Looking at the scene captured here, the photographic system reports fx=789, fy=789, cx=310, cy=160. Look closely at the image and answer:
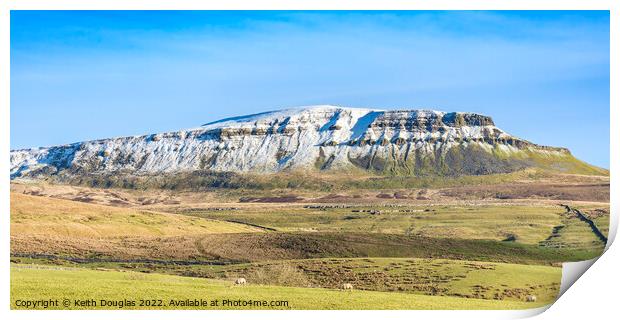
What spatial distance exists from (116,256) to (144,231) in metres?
26.3

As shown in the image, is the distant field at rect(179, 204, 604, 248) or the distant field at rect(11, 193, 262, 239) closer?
the distant field at rect(11, 193, 262, 239)

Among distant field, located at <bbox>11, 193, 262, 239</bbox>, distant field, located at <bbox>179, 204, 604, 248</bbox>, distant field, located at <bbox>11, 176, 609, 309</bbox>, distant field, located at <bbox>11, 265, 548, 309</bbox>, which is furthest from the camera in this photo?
distant field, located at <bbox>179, 204, 604, 248</bbox>

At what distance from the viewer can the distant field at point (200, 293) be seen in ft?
171

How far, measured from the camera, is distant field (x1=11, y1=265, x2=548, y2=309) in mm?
52219

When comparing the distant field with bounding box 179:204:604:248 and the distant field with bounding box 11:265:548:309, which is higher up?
the distant field with bounding box 11:265:548:309

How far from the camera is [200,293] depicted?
55250mm

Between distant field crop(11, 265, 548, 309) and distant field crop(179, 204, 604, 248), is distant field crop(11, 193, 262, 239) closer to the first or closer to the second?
distant field crop(179, 204, 604, 248)

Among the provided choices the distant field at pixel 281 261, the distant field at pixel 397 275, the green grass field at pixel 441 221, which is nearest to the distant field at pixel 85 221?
the distant field at pixel 281 261

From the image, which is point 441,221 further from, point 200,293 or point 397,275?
point 200,293

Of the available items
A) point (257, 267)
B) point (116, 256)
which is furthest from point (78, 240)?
point (257, 267)

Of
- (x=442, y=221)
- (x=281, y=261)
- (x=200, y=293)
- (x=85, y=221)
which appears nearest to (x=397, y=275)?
(x=281, y=261)

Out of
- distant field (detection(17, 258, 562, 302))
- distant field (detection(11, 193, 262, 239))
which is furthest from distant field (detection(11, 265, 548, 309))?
distant field (detection(11, 193, 262, 239))
